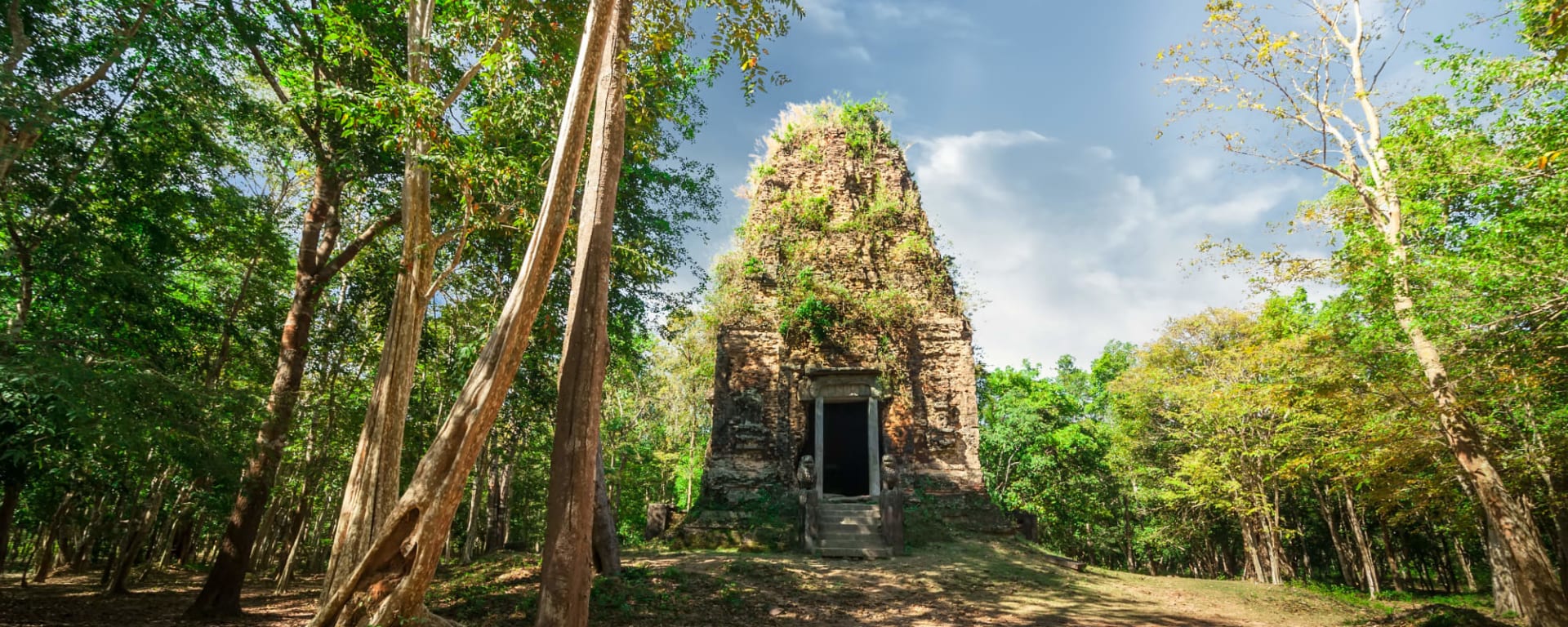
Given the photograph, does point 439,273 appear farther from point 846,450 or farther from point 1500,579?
point 1500,579

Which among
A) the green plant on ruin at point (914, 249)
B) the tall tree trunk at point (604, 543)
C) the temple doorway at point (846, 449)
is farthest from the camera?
the temple doorway at point (846, 449)

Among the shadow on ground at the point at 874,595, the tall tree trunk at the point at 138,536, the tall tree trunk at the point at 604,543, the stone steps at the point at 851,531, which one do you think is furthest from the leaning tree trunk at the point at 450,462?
the stone steps at the point at 851,531

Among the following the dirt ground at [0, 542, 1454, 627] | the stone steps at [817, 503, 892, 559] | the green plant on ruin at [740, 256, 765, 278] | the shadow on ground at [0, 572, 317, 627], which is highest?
the green plant on ruin at [740, 256, 765, 278]

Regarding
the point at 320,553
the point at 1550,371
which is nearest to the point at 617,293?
the point at 1550,371

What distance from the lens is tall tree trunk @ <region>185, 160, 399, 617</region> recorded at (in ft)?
25.1

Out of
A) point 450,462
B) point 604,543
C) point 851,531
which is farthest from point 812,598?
point 450,462

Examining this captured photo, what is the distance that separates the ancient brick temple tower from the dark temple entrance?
32mm

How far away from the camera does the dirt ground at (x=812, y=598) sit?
720 cm

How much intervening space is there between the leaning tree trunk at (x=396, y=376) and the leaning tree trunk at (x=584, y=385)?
1.96 m

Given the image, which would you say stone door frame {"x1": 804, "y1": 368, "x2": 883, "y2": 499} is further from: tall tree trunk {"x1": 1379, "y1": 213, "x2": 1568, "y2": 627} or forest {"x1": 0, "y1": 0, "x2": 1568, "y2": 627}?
tall tree trunk {"x1": 1379, "y1": 213, "x2": 1568, "y2": 627}

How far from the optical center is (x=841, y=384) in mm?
15133

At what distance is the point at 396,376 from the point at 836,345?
10718 millimetres

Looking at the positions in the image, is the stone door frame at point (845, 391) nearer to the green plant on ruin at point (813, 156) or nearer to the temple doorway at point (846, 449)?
the temple doorway at point (846, 449)

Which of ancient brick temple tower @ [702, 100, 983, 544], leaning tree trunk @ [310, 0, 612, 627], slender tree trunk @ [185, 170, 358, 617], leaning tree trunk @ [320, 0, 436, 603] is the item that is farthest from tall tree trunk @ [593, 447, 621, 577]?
ancient brick temple tower @ [702, 100, 983, 544]
